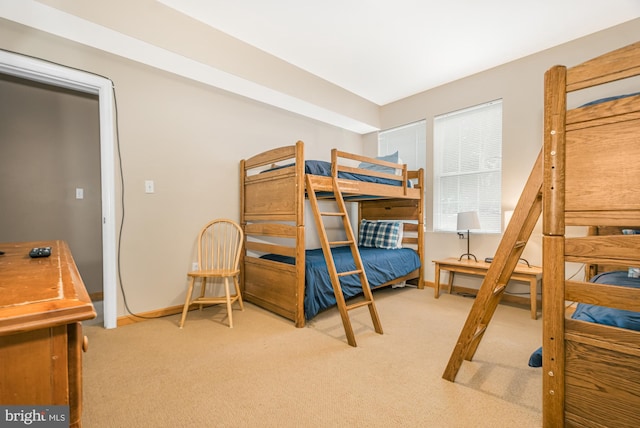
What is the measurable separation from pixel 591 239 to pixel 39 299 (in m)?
1.73

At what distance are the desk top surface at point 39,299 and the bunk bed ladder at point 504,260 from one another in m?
1.72

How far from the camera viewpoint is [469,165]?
365 cm

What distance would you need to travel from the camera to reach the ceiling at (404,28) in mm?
2408

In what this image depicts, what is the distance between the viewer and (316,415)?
4.68 feet

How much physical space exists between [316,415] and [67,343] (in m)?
1.20

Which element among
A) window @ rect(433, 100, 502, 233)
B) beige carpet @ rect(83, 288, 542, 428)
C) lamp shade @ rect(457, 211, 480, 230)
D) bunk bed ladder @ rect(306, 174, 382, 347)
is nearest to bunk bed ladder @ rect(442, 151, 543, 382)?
beige carpet @ rect(83, 288, 542, 428)

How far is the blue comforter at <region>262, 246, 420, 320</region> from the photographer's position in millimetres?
2592

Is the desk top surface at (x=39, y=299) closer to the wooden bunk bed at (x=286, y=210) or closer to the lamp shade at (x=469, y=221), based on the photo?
the wooden bunk bed at (x=286, y=210)

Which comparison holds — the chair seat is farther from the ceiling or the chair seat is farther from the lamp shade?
the lamp shade

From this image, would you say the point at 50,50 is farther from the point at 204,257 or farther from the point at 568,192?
the point at 568,192

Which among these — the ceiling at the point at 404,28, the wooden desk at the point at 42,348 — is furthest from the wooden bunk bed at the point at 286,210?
the wooden desk at the point at 42,348

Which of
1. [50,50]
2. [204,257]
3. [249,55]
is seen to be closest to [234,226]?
[204,257]

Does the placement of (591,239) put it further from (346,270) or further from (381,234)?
(381,234)

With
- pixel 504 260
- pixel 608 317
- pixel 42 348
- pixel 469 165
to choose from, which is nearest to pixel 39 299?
pixel 42 348
